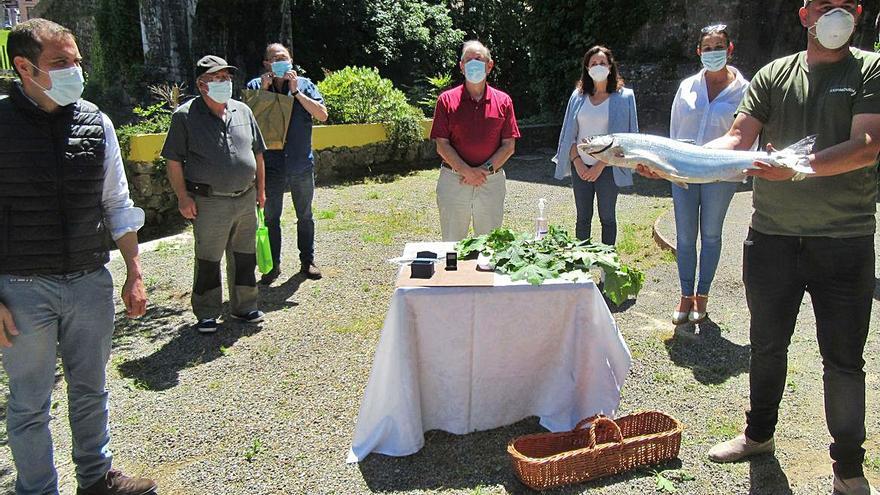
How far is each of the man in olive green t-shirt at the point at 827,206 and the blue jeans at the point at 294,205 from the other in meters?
4.07

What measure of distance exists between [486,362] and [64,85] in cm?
230

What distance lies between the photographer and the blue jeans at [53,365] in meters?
2.69

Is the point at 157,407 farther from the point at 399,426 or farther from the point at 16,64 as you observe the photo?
the point at 16,64

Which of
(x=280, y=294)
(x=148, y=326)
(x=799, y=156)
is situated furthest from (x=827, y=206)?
(x=148, y=326)

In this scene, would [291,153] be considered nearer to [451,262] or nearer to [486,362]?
[451,262]

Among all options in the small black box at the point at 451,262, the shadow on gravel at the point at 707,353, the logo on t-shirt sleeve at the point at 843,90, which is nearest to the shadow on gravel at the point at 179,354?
the small black box at the point at 451,262

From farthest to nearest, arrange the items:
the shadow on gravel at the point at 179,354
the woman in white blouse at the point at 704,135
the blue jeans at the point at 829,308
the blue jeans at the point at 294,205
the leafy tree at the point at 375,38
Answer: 1. the leafy tree at the point at 375,38
2. the blue jeans at the point at 294,205
3. the woman in white blouse at the point at 704,135
4. the shadow on gravel at the point at 179,354
5. the blue jeans at the point at 829,308

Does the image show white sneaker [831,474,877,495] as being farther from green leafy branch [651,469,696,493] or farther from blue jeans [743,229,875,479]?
green leafy branch [651,469,696,493]

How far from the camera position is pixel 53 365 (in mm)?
2822

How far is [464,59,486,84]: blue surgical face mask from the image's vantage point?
4793 mm

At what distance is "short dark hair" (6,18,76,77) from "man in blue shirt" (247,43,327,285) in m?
3.30

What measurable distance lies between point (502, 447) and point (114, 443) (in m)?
2.09

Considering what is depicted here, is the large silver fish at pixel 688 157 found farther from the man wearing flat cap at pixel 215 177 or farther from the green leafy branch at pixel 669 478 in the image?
the man wearing flat cap at pixel 215 177

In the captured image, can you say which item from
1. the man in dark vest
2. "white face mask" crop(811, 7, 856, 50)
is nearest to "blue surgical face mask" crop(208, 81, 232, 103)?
the man in dark vest
